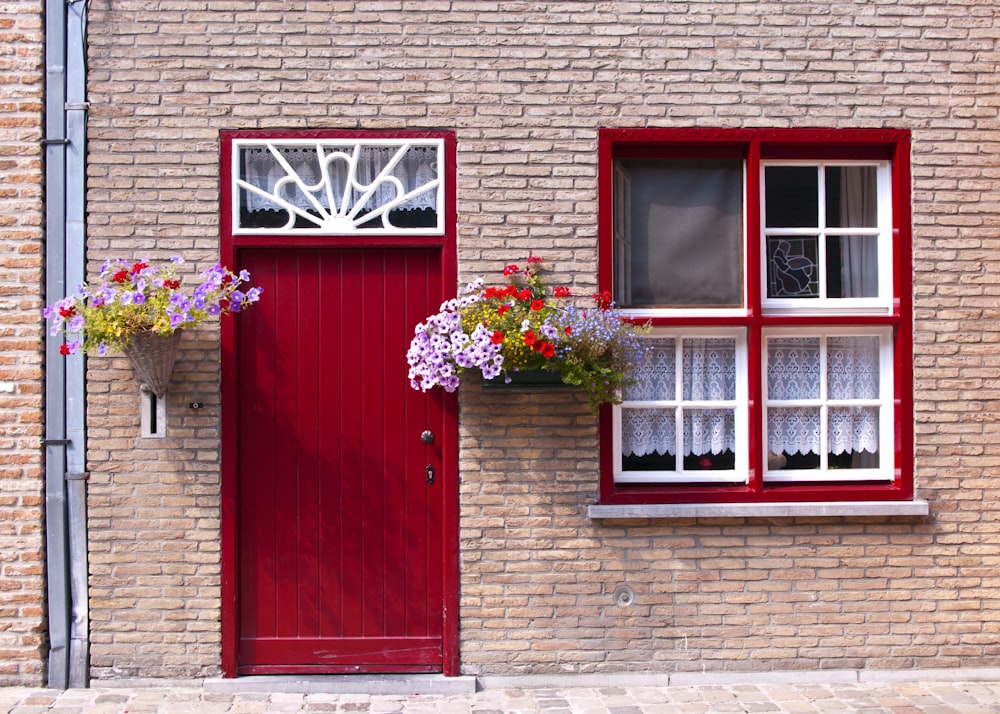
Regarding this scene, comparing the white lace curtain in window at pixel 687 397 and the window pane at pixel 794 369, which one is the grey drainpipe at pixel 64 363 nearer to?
the white lace curtain in window at pixel 687 397

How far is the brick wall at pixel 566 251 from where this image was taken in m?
5.12

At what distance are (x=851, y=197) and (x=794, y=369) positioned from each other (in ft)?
3.59

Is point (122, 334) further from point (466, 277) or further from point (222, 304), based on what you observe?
point (466, 277)

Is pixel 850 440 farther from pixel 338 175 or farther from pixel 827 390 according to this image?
pixel 338 175

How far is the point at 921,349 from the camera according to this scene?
17.3 ft

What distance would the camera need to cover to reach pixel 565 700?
4.94 m

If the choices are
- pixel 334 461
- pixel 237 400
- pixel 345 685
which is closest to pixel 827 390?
pixel 334 461

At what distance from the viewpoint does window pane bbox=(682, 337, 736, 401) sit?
5.41m

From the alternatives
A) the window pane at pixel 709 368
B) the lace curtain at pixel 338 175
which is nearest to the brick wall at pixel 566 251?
the lace curtain at pixel 338 175

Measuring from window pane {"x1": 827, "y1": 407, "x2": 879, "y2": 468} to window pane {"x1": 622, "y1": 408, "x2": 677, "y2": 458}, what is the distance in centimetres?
96

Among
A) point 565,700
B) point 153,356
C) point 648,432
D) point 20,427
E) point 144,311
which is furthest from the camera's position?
point 648,432

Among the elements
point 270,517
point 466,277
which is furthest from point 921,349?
point 270,517

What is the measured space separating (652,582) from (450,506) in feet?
4.08

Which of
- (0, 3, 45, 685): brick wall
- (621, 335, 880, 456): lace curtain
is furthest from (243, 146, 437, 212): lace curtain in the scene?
(621, 335, 880, 456): lace curtain
